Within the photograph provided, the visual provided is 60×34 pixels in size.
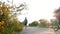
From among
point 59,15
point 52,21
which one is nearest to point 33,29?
point 52,21

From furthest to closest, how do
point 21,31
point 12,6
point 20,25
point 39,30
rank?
point 39,30 < point 21,31 < point 20,25 < point 12,6

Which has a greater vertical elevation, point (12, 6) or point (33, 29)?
point (12, 6)

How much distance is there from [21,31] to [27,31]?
19.4 inches

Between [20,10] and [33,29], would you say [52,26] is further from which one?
[20,10]

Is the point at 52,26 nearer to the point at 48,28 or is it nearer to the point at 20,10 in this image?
the point at 48,28

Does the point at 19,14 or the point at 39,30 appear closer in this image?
the point at 19,14

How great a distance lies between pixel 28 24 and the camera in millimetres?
8469

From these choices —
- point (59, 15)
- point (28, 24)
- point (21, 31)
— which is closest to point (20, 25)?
point (21, 31)

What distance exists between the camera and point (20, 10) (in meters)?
7.09

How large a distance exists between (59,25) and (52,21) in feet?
2.70

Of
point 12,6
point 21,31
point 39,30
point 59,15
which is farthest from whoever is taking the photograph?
point 59,15

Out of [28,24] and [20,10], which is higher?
[20,10]

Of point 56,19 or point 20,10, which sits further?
point 56,19

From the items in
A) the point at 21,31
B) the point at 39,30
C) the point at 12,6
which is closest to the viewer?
the point at 12,6
